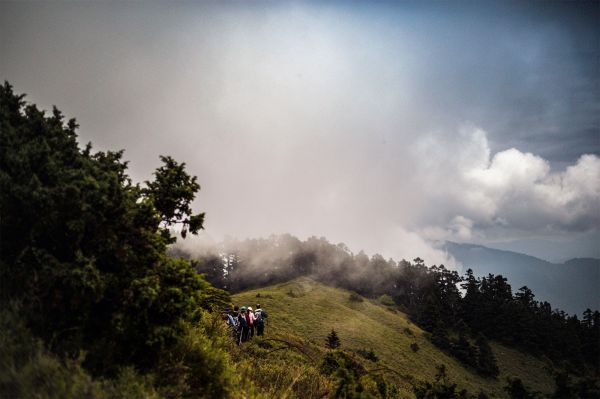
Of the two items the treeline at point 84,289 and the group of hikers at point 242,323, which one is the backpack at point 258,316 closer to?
the group of hikers at point 242,323

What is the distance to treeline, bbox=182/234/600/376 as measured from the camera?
84.7 m

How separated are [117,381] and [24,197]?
404cm

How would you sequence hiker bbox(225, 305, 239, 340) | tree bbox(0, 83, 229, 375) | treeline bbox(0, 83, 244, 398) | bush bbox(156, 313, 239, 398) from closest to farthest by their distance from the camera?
treeline bbox(0, 83, 244, 398), tree bbox(0, 83, 229, 375), bush bbox(156, 313, 239, 398), hiker bbox(225, 305, 239, 340)

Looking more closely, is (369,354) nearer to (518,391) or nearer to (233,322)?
(233,322)

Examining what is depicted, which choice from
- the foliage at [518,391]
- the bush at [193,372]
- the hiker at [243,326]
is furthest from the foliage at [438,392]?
the hiker at [243,326]

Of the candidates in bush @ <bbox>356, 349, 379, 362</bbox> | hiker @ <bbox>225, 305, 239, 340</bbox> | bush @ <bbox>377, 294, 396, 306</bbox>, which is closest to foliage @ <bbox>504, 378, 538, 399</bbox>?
hiker @ <bbox>225, 305, 239, 340</bbox>

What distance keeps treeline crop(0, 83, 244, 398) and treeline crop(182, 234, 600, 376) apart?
78576mm

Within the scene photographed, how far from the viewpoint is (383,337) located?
6531 centimetres

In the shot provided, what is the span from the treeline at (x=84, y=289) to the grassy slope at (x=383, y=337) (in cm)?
4276

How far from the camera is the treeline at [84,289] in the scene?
17.8 feet

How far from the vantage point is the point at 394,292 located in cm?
12525

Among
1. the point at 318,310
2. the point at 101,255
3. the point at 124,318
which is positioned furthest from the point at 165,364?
the point at 318,310

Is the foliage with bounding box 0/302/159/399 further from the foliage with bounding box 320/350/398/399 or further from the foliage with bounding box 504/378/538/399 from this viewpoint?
the foliage with bounding box 504/378/538/399

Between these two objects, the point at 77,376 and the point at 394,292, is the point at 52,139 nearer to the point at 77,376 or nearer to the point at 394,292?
the point at 77,376
